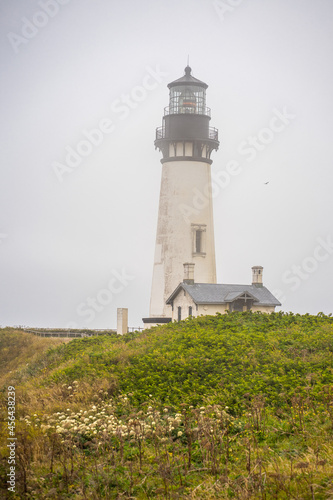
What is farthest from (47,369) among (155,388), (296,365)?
(296,365)

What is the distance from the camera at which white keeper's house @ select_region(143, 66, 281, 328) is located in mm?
34562

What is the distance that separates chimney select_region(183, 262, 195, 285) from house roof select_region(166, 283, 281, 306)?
216mm

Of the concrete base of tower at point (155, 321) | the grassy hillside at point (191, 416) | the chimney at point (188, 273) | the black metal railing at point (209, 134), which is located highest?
the black metal railing at point (209, 134)

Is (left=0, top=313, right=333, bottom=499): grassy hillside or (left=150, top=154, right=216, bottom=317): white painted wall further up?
(left=150, top=154, right=216, bottom=317): white painted wall

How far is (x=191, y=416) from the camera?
11.4 meters

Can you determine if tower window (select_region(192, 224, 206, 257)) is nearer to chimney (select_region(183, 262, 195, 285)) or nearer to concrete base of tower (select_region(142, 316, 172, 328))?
chimney (select_region(183, 262, 195, 285))

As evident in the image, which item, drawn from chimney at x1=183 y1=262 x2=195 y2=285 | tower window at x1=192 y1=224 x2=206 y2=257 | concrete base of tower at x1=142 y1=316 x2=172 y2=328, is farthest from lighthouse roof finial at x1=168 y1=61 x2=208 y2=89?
concrete base of tower at x1=142 y1=316 x2=172 y2=328

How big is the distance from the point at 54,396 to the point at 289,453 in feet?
25.6

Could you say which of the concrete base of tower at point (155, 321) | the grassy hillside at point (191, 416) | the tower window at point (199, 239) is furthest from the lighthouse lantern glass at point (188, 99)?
the grassy hillside at point (191, 416)

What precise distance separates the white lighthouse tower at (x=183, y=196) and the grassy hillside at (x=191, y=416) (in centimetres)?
960

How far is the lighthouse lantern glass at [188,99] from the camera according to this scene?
36.1m

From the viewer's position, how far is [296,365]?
16.4 metres

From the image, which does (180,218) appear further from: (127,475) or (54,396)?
(127,475)

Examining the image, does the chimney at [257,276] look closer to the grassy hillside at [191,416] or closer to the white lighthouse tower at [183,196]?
the white lighthouse tower at [183,196]
